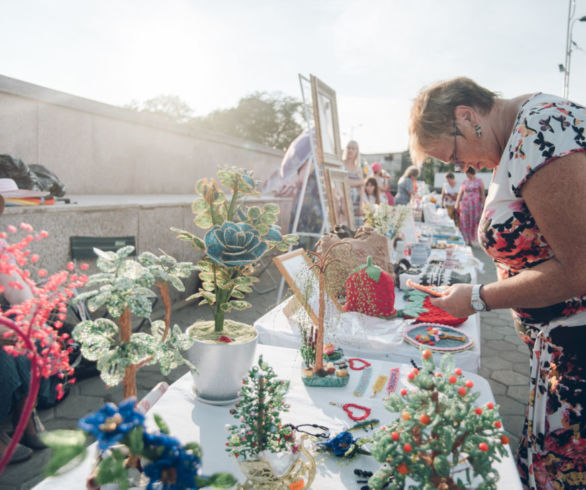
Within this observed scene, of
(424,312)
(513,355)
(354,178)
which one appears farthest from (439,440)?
(354,178)

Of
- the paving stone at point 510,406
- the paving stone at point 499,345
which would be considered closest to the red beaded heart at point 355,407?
the paving stone at point 510,406

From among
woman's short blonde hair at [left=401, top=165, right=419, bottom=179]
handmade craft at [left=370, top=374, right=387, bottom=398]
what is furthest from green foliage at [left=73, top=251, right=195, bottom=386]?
woman's short blonde hair at [left=401, top=165, right=419, bottom=179]

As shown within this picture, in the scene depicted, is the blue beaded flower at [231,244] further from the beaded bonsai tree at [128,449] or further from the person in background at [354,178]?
the person in background at [354,178]

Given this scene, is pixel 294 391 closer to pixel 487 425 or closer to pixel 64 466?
pixel 487 425

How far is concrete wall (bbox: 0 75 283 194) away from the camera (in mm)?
4559

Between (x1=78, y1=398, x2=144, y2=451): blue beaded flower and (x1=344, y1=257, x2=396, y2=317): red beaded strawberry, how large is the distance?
1434mm

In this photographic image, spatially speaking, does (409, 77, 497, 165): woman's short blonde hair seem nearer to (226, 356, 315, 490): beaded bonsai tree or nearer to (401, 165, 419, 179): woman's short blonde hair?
(226, 356, 315, 490): beaded bonsai tree

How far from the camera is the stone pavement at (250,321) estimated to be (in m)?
2.17

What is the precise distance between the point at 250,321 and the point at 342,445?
11.7 feet

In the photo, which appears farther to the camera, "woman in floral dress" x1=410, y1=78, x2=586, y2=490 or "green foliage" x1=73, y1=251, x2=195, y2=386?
"woman in floral dress" x1=410, y1=78, x2=586, y2=490

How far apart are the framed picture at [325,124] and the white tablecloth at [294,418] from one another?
2.47 meters

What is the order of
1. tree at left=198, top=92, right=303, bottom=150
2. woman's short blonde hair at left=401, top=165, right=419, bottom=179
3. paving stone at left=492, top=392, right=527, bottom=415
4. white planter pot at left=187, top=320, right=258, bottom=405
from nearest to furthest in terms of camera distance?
white planter pot at left=187, top=320, right=258, bottom=405, paving stone at left=492, top=392, right=527, bottom=415, woman's short blonde hair at left=401, top=165, right=419, bottom=179, tree at left=198, top=92, right=303, bottom=150

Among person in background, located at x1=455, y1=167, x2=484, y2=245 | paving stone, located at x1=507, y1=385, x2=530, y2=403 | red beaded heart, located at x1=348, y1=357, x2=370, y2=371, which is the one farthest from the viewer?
person in background, located at x1=455, y1=167, x2=484, y2=245

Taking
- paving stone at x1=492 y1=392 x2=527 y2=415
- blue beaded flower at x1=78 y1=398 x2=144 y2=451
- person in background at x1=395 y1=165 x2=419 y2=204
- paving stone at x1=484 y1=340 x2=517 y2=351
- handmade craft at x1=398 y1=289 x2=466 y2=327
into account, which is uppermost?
person in background at x1=395 y1=165 x2=419 y2=204
